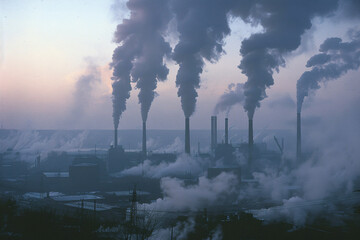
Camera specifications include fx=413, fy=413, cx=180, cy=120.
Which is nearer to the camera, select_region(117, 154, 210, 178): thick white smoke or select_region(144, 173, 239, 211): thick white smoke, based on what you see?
select_region(144, 173, 239, 211): thick white smoke

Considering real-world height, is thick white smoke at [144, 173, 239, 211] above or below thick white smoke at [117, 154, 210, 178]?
below

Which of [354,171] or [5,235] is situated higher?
[354,171]

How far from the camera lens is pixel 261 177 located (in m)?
37.4

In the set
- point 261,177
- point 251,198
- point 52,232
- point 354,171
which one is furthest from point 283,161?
point 52,232

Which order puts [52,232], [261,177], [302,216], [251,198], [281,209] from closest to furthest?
[52,232], [302,216], [281,209], [251,198], [261,177]

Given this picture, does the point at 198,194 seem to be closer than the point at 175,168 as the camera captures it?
Yes

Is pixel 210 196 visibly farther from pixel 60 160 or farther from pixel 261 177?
pixel 60 160

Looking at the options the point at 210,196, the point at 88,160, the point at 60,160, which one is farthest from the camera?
the point at 60,160

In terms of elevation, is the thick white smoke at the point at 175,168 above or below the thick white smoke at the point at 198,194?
above

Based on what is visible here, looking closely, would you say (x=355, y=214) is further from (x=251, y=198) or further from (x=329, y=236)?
(x=251, y=198)

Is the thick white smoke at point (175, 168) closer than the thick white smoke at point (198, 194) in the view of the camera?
No

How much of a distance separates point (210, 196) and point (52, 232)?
1247cm

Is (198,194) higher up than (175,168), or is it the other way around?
(175,168)

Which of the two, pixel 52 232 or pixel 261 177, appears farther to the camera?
pixel 261 177
